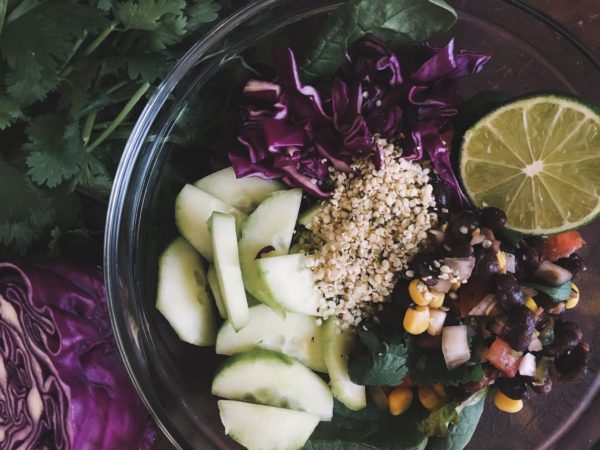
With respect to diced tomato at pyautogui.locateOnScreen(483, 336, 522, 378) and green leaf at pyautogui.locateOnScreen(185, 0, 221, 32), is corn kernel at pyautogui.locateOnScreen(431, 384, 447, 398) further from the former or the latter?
green leaf at pyautogui.locateOnScreen(185, 0, 221, 32)

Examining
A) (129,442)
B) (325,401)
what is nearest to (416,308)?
(325,401)

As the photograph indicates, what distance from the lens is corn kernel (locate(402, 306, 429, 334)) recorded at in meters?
1.28

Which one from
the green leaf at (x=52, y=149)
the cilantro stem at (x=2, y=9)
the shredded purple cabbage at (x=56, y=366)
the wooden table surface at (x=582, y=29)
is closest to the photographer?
the cilantro stem at (x=2, y=9)

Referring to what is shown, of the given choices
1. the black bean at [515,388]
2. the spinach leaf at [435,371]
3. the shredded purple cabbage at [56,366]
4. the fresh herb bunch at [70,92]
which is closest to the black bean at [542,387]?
the black bean at [515,388]

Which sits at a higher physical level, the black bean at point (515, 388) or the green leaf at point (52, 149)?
the green leaf at point (52, 149)

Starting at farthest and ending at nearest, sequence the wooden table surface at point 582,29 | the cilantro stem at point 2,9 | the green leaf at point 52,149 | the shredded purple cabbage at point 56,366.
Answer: the wooden table surface at point 582,29, the shredded purple cabbage at point 56,366, the green leaf at point 52,149, the cilantro stem at point 2,9

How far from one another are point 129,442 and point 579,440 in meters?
1.02

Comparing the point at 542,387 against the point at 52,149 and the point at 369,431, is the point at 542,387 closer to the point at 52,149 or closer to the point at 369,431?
the point at 369,431

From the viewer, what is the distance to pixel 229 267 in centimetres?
128

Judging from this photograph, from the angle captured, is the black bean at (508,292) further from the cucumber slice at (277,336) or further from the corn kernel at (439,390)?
the cucumber slice at (277,336)

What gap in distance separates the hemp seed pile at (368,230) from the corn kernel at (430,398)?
0.22 m

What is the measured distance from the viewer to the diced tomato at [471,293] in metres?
1.30

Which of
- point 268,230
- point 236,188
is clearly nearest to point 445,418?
point 268,230

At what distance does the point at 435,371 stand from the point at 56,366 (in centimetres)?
76
